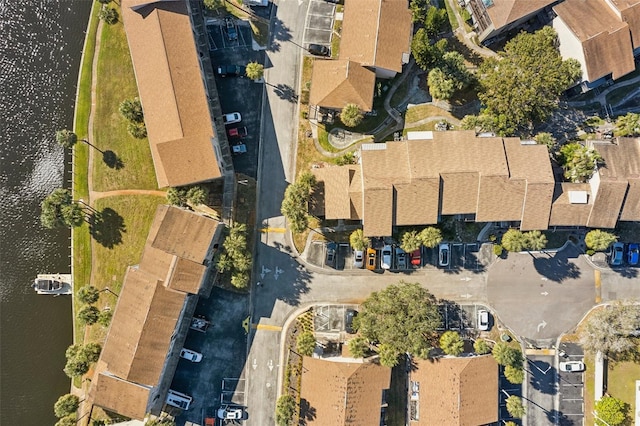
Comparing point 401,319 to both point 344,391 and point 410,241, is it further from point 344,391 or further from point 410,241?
point 344,391

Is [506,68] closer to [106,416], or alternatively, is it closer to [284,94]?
[284,94]

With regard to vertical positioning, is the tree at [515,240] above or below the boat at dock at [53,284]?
above

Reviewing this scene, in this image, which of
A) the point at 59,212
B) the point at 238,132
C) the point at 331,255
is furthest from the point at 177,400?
the point at 238,132

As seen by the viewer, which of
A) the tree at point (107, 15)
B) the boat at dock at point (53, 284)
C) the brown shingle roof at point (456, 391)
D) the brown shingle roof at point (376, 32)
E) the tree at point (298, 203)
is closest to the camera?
the tree at point (298, 203)

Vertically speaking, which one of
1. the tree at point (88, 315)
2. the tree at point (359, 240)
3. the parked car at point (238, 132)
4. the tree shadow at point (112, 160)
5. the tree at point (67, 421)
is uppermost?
the parked car at point (238, 132)

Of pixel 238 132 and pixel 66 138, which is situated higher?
pixel 238 132

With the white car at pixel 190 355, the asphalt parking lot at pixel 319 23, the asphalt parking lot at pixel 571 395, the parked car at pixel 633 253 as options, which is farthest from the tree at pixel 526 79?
the white car at pixel 190 355

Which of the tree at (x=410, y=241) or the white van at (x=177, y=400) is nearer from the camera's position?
the tree at (x=410, y=241)

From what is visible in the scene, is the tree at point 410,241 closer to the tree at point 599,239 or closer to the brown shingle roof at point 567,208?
the brown shingle roof at point 567,208
